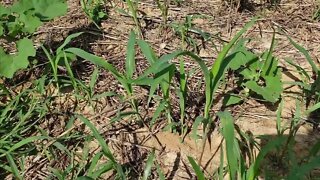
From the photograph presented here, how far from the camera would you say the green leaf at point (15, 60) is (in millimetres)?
1971

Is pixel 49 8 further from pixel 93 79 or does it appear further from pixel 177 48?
pixel 177 48

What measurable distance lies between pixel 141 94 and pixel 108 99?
0.48 feet

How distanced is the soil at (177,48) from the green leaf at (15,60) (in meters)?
0.23

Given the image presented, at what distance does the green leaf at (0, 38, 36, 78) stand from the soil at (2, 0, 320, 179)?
0.23 metres

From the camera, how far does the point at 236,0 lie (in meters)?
2.57

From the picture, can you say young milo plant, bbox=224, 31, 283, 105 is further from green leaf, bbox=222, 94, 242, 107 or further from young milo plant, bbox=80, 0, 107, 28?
young milo plant, bbox=80, 0, 107, 28

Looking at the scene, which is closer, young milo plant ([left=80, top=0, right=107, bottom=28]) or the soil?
the soil

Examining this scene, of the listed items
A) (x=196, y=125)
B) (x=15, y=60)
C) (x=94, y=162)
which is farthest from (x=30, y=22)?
(x=196, y=125)

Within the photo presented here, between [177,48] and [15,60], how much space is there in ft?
2.59

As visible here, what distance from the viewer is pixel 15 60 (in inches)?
78.5

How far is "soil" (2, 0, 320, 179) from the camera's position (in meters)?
1.90

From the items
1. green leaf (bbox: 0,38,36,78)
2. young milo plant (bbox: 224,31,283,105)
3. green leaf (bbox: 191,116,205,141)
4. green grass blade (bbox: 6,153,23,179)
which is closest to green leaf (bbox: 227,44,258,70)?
young milo plant (bbox: 224,31,283,105)

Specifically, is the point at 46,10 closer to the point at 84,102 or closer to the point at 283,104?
the point at 84,102

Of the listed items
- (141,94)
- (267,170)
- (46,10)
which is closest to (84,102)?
(141,94)
